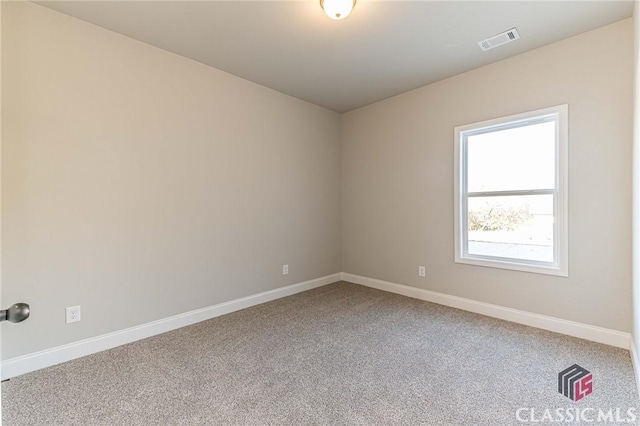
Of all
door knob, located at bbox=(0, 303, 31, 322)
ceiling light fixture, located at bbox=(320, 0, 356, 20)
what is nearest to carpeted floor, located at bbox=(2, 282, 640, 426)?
door knob, located at bbox=(0, 303, 31, 322)

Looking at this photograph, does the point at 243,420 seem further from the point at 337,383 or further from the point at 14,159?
the point at 14,159

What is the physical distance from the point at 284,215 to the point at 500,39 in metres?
2.86

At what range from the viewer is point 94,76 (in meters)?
2.54

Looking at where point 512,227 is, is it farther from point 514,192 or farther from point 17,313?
point 17,313

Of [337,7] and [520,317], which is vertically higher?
[337,7]

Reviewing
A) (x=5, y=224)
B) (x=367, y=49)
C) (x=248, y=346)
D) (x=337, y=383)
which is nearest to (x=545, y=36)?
(x=367, y=49)

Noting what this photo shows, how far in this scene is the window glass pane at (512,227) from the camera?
298 cm

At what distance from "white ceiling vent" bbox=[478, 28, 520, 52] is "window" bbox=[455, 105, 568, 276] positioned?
0.70m

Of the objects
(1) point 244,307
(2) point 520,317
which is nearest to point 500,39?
(2) point 520,317

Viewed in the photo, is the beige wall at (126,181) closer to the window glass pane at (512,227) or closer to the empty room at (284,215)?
the empty room at (284,215)

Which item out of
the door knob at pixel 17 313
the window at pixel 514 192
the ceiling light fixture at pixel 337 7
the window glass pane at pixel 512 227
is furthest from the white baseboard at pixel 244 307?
the ceiling light fixture at pixel 337 7

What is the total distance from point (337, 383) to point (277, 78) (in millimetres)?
3099

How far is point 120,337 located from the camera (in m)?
2.66

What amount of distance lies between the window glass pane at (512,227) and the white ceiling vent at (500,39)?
145 centimetres
